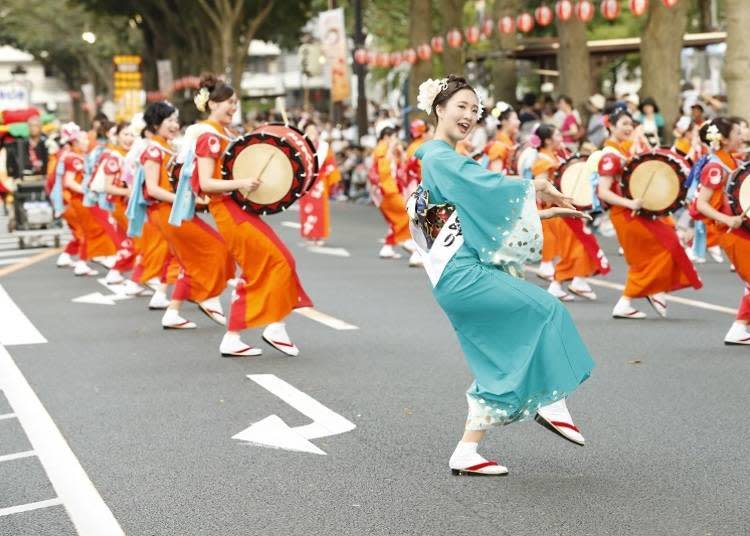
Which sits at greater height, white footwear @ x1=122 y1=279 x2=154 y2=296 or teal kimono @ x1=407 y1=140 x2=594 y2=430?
teal kimono @ x1=407 y1=140 x2=594 y2=430

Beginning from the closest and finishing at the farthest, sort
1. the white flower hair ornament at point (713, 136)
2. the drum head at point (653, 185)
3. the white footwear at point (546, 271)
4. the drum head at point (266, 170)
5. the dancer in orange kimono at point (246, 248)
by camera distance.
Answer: the dancer in orange kimono at point (246, 248) < the drum head at point (266, 170) < the white flower hair ornament at point (713, 136) < the drum head at point (653, 185) < the white footwear at point (546, 271)

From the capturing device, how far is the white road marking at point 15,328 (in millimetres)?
11344

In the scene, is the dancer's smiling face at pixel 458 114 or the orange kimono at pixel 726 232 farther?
the orange kimono at pixel 726 232

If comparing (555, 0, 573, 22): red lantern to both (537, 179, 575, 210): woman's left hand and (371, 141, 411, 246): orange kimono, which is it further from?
(537, 179, 575, 210): woman's left hand

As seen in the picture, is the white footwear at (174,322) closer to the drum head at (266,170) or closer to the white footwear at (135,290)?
the drum head at (266,170)

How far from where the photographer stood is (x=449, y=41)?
29828 mm

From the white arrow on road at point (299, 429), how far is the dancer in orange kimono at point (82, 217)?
30.0 feet

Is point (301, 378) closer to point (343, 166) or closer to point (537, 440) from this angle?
point (537, 440)

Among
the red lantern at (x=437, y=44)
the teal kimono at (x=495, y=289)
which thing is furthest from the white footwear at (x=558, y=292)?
the red lantern at (x=437, y=44)

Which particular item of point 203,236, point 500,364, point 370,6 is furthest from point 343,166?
point 500,364

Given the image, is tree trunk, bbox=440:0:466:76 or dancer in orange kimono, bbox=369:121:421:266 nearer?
dancer in orange kimono, bbox=369:121:421:266

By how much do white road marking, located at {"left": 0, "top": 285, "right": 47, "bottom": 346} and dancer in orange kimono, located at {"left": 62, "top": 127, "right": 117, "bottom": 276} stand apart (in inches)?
125

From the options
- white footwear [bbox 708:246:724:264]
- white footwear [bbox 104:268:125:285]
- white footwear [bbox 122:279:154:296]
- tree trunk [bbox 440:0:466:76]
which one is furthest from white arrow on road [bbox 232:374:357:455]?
tree trunk [bbox 440:0:466:76]

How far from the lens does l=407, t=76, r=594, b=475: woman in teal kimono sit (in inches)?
244
